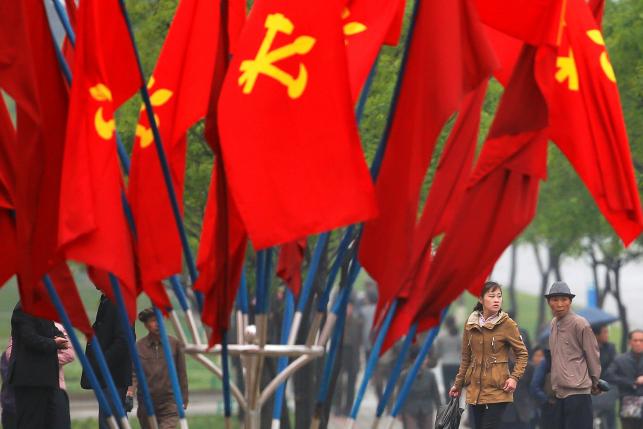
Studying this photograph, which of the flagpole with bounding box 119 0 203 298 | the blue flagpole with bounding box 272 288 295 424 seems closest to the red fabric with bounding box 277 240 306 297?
the blue flagpole with bounding box 272 288 295 424

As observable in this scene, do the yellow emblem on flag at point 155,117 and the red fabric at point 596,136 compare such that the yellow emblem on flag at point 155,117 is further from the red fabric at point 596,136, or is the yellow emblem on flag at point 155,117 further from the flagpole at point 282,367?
the red fabric at point 596,136

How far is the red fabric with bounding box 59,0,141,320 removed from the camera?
956 centimetres

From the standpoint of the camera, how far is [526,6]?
967cm

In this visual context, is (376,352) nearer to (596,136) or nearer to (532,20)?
(596,136)

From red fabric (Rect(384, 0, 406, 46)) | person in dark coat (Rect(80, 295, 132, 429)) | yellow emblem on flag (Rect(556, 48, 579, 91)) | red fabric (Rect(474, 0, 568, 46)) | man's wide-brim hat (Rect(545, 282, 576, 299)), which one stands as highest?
red fabric (Rect(384, 0, 406, 46))

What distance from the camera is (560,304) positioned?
1556cm

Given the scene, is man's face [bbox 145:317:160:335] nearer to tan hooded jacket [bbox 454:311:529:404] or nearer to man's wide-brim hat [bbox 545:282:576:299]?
tan hooded jacket [bbox 454:311:529:404]

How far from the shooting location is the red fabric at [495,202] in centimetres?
980

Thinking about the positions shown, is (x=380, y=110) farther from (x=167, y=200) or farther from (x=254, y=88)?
(x=254, y=88)

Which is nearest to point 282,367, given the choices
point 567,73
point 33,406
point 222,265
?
point 222,265

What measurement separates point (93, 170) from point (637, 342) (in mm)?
10448

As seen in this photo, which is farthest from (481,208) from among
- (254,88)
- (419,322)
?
(254,88)

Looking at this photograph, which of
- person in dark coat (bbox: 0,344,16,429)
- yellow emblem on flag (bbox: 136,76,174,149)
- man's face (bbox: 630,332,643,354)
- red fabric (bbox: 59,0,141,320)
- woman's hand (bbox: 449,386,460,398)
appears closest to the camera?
red fabric (bbox: 59,0,141,320)

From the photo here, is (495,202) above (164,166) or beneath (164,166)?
beneath
